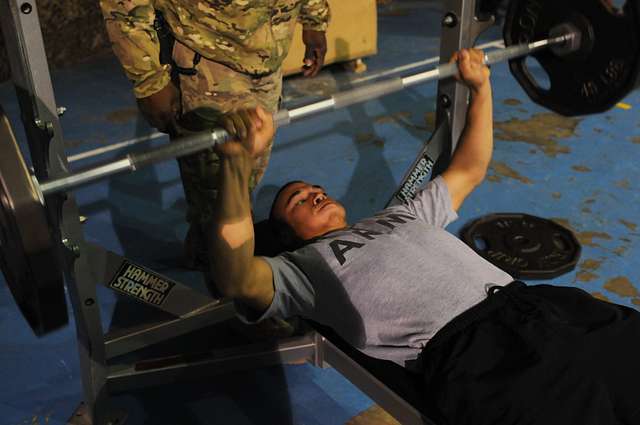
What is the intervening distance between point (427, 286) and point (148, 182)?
1767mm

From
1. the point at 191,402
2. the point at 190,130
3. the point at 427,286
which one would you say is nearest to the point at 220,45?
the point at 190,130

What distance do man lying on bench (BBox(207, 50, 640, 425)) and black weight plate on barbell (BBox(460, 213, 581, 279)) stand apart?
2.35 feet

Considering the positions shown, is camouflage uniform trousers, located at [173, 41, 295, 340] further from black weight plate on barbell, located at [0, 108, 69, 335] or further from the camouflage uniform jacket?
black weight plate on barbell, located at [0, 108, 69, 335]

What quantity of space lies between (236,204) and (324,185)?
1.62 metres

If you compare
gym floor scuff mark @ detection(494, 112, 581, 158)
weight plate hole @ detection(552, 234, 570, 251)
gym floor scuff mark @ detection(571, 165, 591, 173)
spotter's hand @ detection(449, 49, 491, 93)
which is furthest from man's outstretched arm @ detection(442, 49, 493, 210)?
gym floor scuff mark @ detection(494, 112, 581, 158)

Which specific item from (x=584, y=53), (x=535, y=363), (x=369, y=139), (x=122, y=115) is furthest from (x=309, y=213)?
(x=122, y=115)

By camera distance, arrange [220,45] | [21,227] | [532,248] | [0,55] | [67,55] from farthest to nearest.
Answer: [67,55]
[0,55]
[532,248]
[220,45]
[21,227]

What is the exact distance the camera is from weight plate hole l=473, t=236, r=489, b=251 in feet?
8.15

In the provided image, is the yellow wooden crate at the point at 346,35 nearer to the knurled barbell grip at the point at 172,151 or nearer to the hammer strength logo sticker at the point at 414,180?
the hammer strength logo sticker at the point at 414,180

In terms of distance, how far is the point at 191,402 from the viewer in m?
1.88

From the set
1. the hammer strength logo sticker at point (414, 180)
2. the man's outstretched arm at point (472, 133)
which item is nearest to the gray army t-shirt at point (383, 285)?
the man's outstretched arm at point (472, 133)

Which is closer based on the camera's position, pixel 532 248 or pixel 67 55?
pixel 532 248

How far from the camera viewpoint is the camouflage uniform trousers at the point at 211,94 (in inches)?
73.5

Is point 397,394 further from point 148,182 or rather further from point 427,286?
point 148,182
